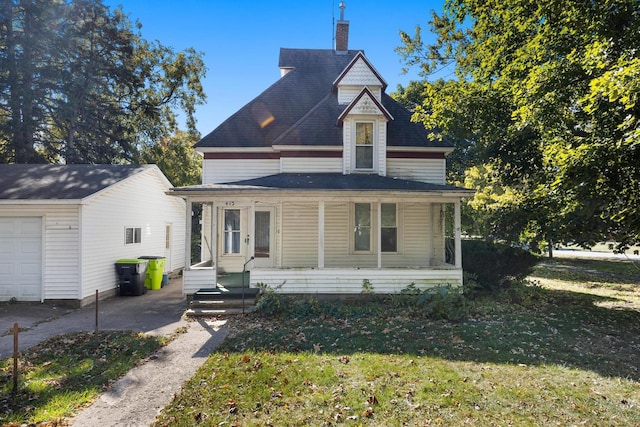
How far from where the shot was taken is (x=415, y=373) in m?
5.64

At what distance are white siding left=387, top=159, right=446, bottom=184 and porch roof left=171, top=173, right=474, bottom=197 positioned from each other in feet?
3.59

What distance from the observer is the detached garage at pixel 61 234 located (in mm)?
10578

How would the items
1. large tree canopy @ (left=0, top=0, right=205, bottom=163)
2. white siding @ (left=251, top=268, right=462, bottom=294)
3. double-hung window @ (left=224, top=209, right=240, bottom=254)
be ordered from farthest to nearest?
large tree canopy @ (left=0, top=0, right=205, bottom=163), double-hung window @ (left=224, top=209, right=240, bottom=254), white siding @ (left=251, top=268, right=462, bottom=294)

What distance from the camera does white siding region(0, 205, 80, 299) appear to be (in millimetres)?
10570

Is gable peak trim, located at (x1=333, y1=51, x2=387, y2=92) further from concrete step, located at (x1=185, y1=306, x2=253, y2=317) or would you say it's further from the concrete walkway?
the concrete walkway

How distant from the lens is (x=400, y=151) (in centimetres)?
1350

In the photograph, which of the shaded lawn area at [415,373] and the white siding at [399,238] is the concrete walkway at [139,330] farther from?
the white siding at [399,238]

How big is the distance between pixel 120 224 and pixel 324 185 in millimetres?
7801

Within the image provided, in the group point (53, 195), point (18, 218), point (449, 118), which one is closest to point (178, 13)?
point (53, 195)

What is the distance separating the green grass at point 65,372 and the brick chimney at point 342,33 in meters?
15.8

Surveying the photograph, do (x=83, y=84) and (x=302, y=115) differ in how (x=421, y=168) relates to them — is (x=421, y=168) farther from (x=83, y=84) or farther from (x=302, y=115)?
(x=83, y=84)

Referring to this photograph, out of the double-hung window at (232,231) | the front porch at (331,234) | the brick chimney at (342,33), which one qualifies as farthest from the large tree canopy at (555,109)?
the double-hung window at (232,231)

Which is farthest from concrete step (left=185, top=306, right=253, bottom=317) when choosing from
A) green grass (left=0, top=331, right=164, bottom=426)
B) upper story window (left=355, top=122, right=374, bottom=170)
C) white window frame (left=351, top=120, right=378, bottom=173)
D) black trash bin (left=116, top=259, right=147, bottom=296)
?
upper story window (left=355, top=122, right=374, bottom=170)

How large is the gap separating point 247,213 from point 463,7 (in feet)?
33.5
